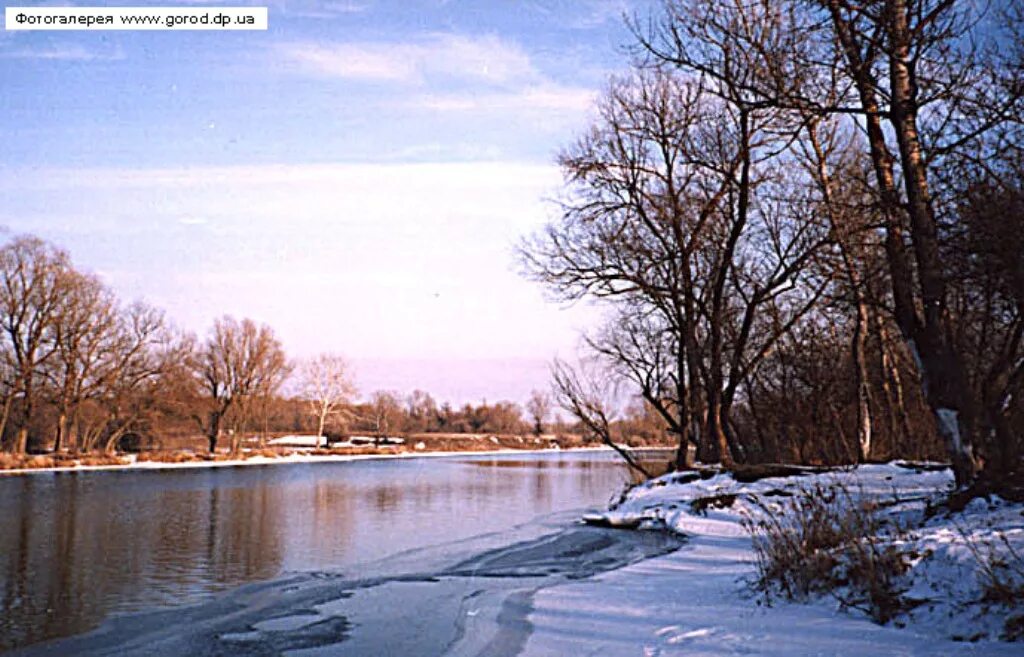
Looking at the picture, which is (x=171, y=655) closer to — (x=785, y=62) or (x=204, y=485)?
(x=785, y=62)

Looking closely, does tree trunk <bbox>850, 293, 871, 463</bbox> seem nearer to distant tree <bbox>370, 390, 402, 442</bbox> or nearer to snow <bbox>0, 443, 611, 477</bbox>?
snow <bbox>0, 443, 611, 477</bbox>

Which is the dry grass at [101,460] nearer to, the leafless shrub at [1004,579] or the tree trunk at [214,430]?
the tree trunk at [214,430]

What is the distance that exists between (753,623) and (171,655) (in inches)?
185

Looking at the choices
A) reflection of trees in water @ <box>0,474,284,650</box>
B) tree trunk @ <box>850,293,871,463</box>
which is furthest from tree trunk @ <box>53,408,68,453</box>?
tree trunk @ <box>850,293,871,463</box>

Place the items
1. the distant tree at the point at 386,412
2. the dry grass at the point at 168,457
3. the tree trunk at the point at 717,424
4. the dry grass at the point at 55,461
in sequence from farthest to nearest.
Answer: the distant tree at the point at 386,412
the dry grass at the point at 168,457
the dry grass at the point at 55,461
the tree trunk at the point at 717,424

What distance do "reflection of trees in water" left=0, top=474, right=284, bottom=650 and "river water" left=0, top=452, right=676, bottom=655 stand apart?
3 cm

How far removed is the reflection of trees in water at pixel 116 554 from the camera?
344 inches

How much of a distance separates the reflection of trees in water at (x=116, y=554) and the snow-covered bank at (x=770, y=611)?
4.70 metres

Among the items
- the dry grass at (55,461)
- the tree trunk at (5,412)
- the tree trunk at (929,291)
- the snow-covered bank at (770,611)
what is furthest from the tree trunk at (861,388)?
the tree trunk at (5,412)

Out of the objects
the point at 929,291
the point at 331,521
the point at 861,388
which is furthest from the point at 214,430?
the point at 929,291

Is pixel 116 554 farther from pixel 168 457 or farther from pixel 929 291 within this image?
pixel 168 457

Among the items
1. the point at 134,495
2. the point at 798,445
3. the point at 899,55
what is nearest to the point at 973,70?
the point at 899,55

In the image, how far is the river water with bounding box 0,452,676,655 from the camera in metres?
7.34

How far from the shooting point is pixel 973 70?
9.33 metres
